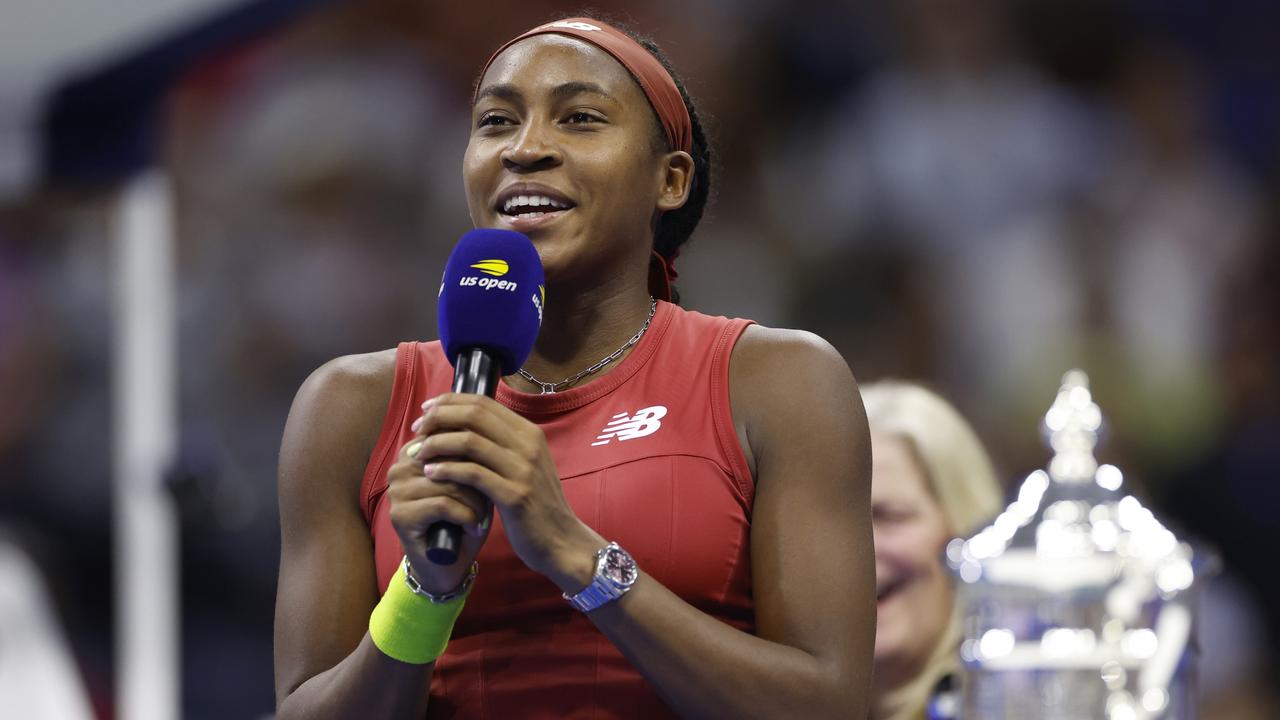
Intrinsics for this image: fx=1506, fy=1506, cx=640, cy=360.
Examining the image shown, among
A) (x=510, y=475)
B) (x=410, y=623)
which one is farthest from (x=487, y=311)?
(x=410, y=623)

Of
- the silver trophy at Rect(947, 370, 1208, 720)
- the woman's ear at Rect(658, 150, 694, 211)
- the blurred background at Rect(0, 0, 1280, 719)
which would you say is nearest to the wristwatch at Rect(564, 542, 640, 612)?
the woman's ear at Rect(658, 150, 694, 211)

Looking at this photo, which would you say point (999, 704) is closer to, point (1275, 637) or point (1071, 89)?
point (1275, 637)

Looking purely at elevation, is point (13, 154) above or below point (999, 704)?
above

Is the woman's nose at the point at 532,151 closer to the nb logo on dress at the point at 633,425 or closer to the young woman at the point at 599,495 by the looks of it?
the young woman at the point at 599,495

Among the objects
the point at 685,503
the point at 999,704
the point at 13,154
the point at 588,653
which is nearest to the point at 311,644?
the point at 588,653

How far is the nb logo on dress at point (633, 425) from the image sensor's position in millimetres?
1549

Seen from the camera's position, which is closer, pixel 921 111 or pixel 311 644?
pixel 311 644

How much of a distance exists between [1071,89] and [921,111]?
44cm

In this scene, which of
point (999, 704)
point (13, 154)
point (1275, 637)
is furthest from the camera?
point (13, 154)

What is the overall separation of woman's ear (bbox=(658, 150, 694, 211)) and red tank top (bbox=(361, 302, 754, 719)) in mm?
228

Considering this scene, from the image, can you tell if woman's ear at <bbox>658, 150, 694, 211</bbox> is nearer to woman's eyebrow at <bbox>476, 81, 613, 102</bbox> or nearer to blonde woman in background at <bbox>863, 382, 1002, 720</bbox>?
woman's eyebrow at <bbox>476, 81, 613, 102</bbox>

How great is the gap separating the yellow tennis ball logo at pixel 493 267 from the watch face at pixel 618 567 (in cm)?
28

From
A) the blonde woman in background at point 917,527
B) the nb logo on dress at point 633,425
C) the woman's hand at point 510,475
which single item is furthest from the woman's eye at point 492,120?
the blonde woman in background at point 917,527

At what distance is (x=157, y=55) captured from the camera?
4.57 m
